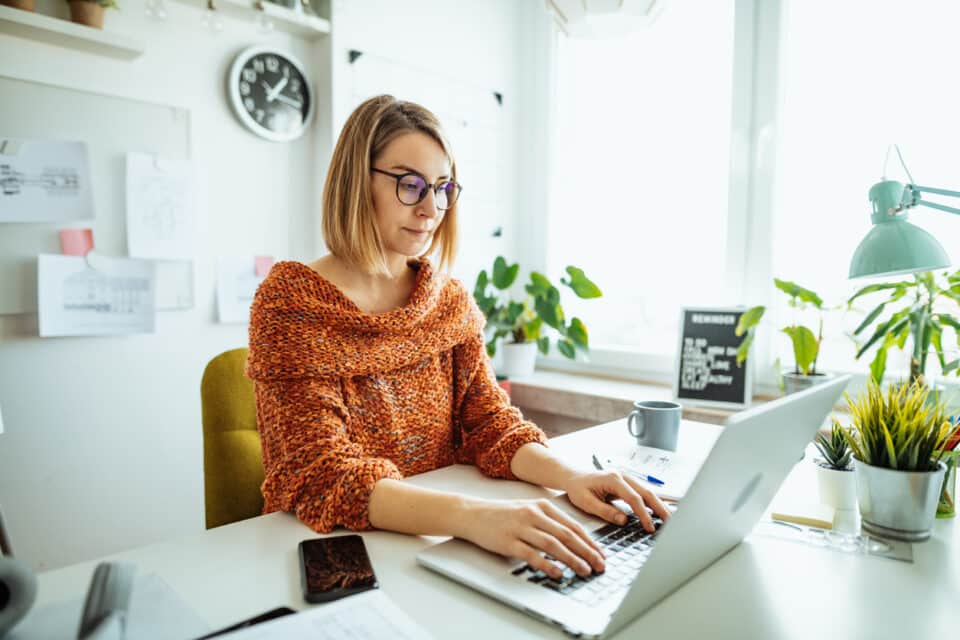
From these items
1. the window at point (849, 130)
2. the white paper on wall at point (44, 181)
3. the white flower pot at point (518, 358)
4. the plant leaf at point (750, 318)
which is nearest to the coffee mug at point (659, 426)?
the plant leaf at point (750, 318)

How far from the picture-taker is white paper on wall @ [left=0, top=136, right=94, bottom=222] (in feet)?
4.96

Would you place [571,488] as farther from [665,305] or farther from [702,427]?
[665,305]

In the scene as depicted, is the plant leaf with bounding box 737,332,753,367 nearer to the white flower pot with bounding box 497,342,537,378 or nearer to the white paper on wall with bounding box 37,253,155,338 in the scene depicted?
the white flower pot with bounding box 497,342,537,378

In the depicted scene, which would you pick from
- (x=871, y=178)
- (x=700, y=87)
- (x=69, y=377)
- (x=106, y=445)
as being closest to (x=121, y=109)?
(x=69, y=377)

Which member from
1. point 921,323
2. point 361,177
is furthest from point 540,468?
point 921,323

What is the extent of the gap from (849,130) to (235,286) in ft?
6.38

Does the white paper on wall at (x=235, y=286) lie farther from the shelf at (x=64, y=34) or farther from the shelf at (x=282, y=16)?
the shelf at (x=282, y=16)

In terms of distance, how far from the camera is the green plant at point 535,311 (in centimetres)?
230

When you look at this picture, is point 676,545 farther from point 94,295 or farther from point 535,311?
point 535,311

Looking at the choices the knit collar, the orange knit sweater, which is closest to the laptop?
the orange knit sweater

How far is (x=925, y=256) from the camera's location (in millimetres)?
891

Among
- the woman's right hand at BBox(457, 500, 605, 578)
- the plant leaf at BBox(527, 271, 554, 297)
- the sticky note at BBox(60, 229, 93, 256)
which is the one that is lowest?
the woman's right hand at BBox(457, 500, 605, 578)

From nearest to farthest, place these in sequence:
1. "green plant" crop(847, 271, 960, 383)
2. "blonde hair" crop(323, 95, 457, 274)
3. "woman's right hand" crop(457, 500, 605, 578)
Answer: "woman's right hand" crop(457, 500, 605, 578) < "blonde hair" crop(323, 95, 457, 274) < "green plant" crop(847, 271, 960, 383)

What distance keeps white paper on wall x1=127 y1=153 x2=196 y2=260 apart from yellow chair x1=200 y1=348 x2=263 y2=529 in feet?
2.31
